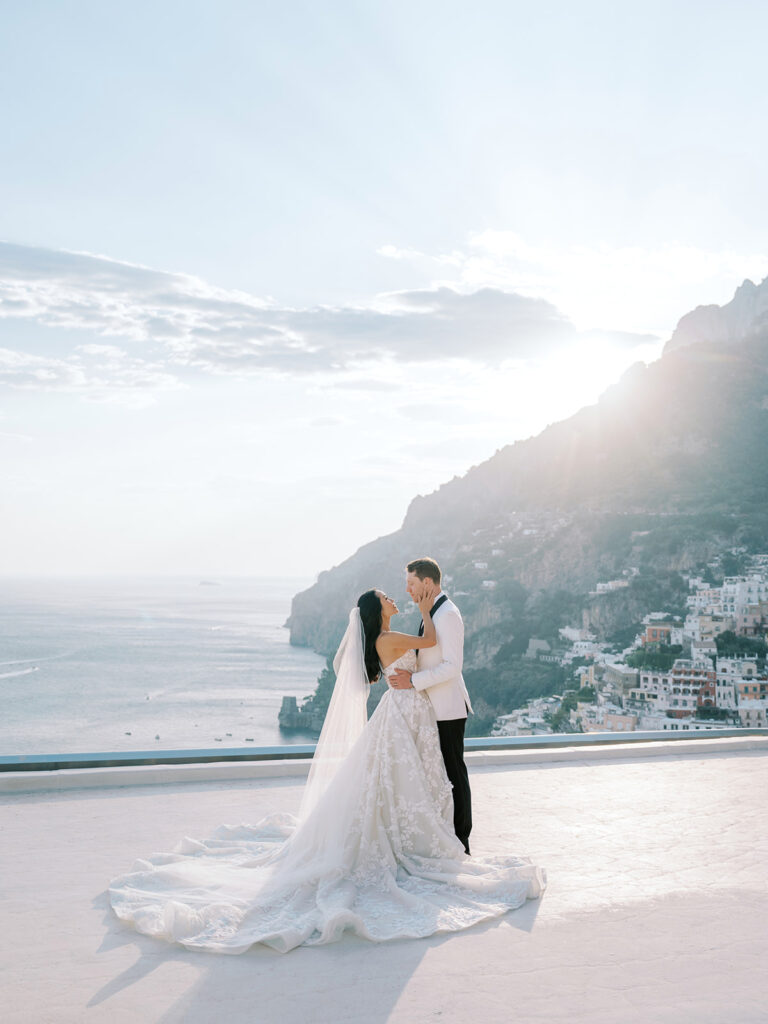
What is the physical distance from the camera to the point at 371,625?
3.39m

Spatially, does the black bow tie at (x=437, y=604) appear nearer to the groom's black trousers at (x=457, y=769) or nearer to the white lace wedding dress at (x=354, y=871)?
the white lace wedding dress at (x=354, y=871)

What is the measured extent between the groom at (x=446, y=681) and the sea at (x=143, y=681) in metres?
8.49

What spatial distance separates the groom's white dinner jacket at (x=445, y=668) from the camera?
3328 millimetres

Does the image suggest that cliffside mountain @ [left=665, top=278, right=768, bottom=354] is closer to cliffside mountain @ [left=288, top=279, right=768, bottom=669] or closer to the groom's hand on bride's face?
cliffside mountain @ [left=288, top=279, right=768, bottom=669]

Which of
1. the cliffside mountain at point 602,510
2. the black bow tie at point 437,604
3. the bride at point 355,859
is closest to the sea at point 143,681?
the cliffside mountain at point 602,510

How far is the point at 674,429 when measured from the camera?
126ft

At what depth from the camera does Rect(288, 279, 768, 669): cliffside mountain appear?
2880 centimetres

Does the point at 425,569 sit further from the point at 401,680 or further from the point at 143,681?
the point at 143,681

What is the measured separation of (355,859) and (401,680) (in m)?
0.69

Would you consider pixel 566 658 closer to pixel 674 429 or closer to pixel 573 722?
pixel 573 722

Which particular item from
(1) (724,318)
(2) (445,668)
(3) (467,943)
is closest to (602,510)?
(2) (445,668)

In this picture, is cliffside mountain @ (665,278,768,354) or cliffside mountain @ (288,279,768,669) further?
cliffside mountain @ (665,278,768,354)

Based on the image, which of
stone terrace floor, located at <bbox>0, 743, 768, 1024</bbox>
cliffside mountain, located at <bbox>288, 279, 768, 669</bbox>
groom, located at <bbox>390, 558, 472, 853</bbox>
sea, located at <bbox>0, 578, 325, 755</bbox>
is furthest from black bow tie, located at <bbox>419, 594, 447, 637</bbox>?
cliffside mountain, located at <bbox>288, 279, 768, 669</bbox>

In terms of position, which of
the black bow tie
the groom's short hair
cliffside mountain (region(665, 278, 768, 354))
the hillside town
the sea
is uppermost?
cliffside mountain (region(665, 278, 768, 354))
